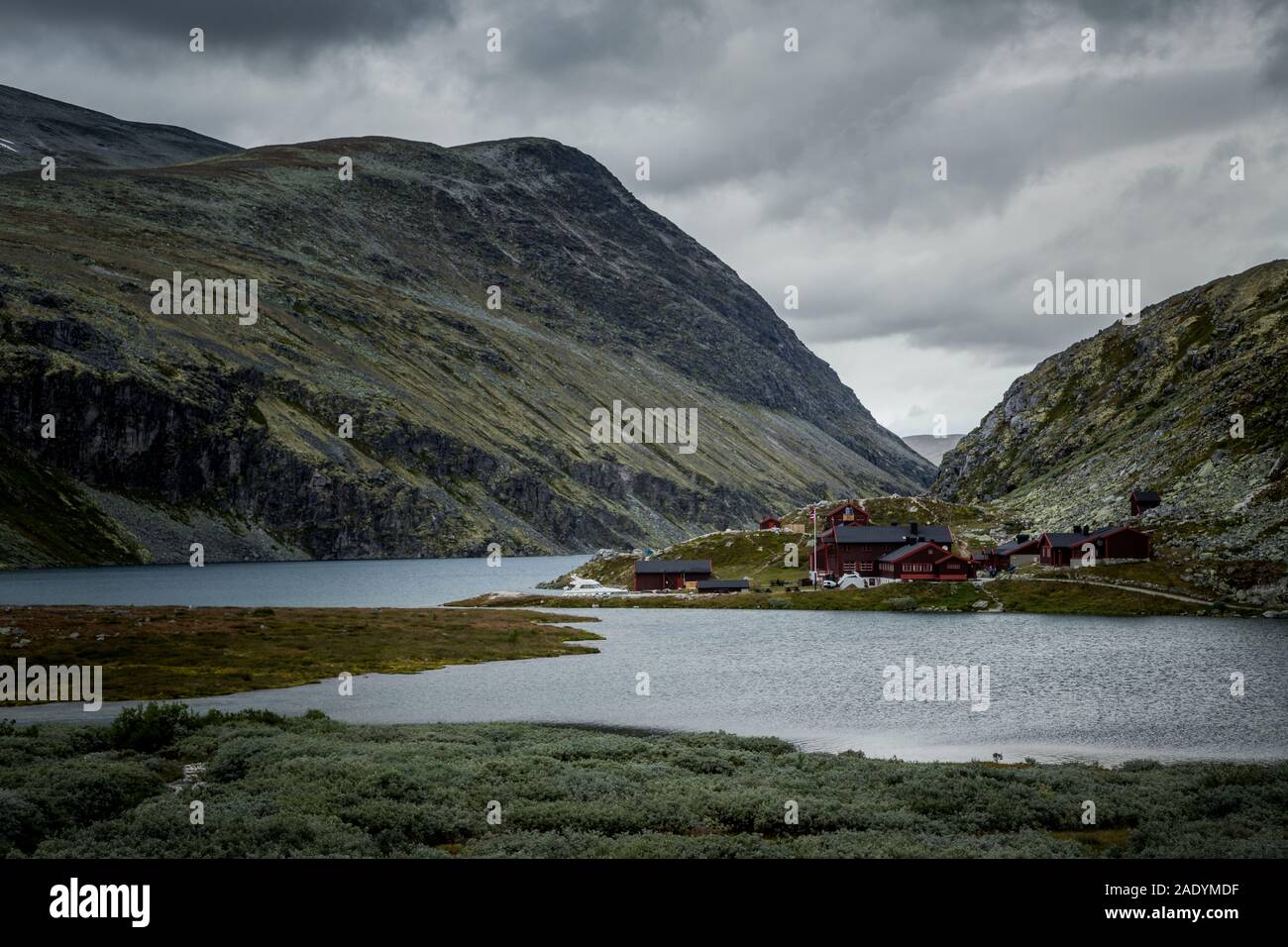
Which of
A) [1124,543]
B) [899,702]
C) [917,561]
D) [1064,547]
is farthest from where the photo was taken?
[917,561]

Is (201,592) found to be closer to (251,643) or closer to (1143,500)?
(251,643)

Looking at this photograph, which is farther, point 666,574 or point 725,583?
point 666,574

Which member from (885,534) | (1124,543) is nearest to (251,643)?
(885,534)

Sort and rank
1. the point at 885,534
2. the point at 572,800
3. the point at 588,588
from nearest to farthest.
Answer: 1. the point at 572,800
2. the point at 885,534
3. the point at 588,588

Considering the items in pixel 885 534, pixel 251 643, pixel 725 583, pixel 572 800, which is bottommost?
pixel 725 583

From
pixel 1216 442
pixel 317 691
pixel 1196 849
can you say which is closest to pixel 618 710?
pixel 317 691
